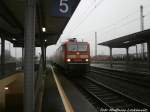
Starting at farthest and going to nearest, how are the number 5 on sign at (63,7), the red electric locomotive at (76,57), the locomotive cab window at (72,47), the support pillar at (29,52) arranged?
the locomotive cab window at (72,47), the red electric locomotive at (76,57), the number 5 on sign at (63,7), the support pillar at (29,52)

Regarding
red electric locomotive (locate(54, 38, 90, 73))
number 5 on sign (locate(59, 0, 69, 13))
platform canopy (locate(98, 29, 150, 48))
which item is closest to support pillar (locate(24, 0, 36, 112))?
number 5 on sign (locate(59, 0, 69, 13))

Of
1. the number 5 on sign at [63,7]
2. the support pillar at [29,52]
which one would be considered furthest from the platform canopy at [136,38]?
the support pillar at [29,52]

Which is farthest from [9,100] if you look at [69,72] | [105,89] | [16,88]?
[69,72]

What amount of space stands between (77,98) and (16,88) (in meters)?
3.41

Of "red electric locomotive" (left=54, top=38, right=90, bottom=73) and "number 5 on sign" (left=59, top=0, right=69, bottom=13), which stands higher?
"number 5 on sign" (left=59, top=0, right=69, bottom=13)

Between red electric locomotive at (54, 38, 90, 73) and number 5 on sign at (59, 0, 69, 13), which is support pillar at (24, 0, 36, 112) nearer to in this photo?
number 5 on sign at (59, 0, 69, 13)

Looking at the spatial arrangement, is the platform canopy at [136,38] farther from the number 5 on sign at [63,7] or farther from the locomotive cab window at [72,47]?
the number 5 on sign at [63,7]

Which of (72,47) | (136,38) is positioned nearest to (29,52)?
(72,47)

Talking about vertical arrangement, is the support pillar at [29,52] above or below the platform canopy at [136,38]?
below

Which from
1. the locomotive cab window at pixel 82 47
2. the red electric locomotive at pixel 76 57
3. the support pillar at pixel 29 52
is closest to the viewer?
the support pillar at pixel 29 52

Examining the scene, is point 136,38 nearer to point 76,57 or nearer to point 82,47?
point 82,47

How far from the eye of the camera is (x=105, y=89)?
1309cm

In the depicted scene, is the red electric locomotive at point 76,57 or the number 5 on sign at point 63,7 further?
the red electric locomotive at point 76,57

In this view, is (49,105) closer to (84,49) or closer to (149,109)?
(149,109)
